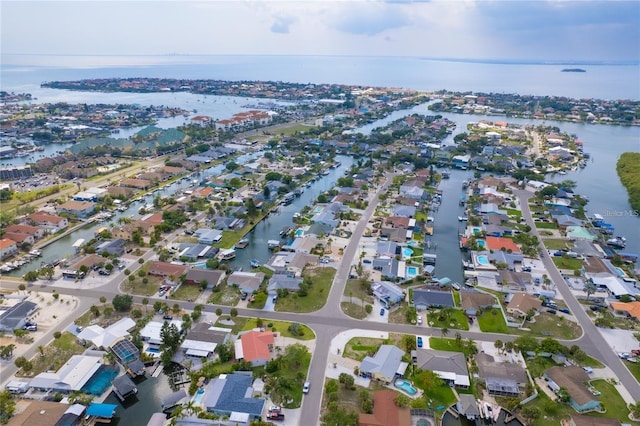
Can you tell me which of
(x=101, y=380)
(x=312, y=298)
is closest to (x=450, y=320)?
(x=312, y=298)

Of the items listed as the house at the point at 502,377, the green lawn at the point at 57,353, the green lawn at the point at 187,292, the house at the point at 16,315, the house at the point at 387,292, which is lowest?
the green lawn at the point at 57,353

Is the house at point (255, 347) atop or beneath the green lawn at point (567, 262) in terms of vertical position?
beneath

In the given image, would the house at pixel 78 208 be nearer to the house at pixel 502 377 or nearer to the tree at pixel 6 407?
the tree at pixel 6 407

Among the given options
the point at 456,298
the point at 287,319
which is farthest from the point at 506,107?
the point at 287,319

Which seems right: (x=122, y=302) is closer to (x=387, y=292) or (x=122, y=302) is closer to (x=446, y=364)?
(x=387, y=292)

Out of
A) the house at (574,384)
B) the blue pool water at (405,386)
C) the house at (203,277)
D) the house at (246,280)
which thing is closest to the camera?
the house at (574,384)

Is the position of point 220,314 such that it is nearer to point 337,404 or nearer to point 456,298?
point 337,404

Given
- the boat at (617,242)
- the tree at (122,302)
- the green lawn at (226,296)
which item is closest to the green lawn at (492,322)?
the green lawn at (226,296)
